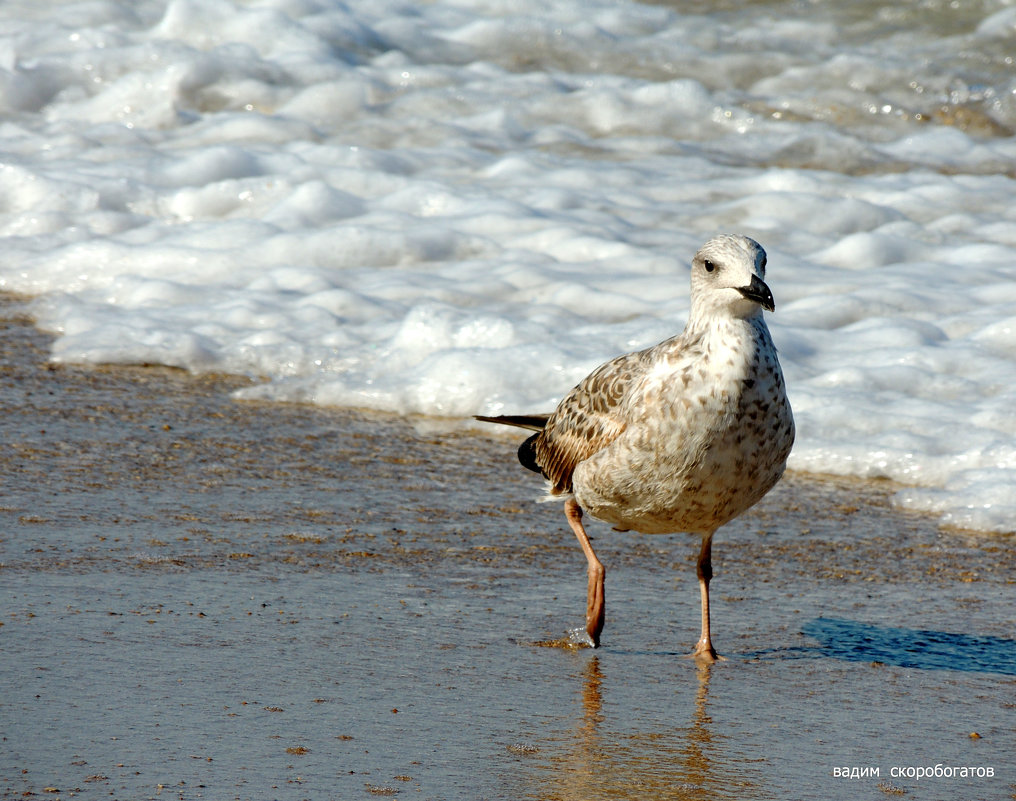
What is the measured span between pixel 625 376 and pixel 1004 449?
99.5 inches

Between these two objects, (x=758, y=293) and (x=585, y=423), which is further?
(x=585, y=423)

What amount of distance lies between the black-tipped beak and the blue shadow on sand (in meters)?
1.16

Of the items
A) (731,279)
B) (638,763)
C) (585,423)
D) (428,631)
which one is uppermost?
(731,279)

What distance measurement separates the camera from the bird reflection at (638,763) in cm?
314

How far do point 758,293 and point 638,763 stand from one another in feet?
4.95

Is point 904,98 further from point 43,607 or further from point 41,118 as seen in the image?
point 43,607

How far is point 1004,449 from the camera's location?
611 centimetres

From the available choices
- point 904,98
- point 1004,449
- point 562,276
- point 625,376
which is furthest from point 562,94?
point 625,376

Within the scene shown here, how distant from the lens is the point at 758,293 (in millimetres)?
4031

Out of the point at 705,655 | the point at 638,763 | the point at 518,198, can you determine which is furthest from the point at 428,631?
the point at 518,198

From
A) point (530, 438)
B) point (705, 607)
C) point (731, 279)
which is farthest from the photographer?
point (530, 438)

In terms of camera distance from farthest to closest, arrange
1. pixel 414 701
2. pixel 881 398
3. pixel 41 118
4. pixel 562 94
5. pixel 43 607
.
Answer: pixel 562 94 → pixel 41 118 → pixel 881 398 → pixel 43 607 → pixel 414 701

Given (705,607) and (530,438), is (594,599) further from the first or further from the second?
(530,438)

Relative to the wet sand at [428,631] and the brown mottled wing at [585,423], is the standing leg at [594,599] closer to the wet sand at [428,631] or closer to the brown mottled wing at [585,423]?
the wet sand at [428,631]
